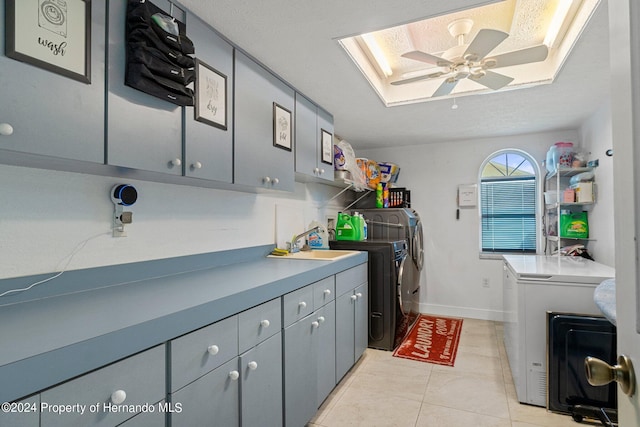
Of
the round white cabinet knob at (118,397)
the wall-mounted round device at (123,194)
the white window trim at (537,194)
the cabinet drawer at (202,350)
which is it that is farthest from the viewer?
the white window trim at (537,194)

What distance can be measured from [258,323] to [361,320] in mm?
1606

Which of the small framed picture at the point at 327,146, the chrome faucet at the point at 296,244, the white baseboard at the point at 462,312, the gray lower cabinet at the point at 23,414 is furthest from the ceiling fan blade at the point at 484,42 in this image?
the white baseboard at the point at 462,312

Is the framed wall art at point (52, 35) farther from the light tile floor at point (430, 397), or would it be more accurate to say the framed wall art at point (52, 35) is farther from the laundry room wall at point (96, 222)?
the light tile floor at point (430, 397)

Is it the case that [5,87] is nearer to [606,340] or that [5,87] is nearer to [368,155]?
[606,340]

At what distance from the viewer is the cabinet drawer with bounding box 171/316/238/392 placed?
1.04m

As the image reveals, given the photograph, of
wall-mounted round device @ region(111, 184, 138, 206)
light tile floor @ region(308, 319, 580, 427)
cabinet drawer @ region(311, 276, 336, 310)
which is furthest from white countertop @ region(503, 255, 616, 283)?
wall-mounted round device @ region(111, 184, 138, 206)

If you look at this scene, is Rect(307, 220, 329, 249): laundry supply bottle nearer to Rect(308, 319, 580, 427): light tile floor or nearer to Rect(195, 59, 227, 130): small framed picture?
Rect(308, 319, 580, 427): light tile floor

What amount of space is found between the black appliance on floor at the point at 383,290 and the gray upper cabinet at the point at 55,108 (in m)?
2.32

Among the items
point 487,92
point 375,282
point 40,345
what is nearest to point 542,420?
point 375,282

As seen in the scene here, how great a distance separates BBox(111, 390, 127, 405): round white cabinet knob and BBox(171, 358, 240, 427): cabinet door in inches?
7.6

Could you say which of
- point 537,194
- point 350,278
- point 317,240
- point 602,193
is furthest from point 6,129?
point 537,194

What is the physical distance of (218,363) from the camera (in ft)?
3.97

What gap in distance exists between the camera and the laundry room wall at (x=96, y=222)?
118 cm

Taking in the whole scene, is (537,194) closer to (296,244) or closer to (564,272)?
(564,272)
